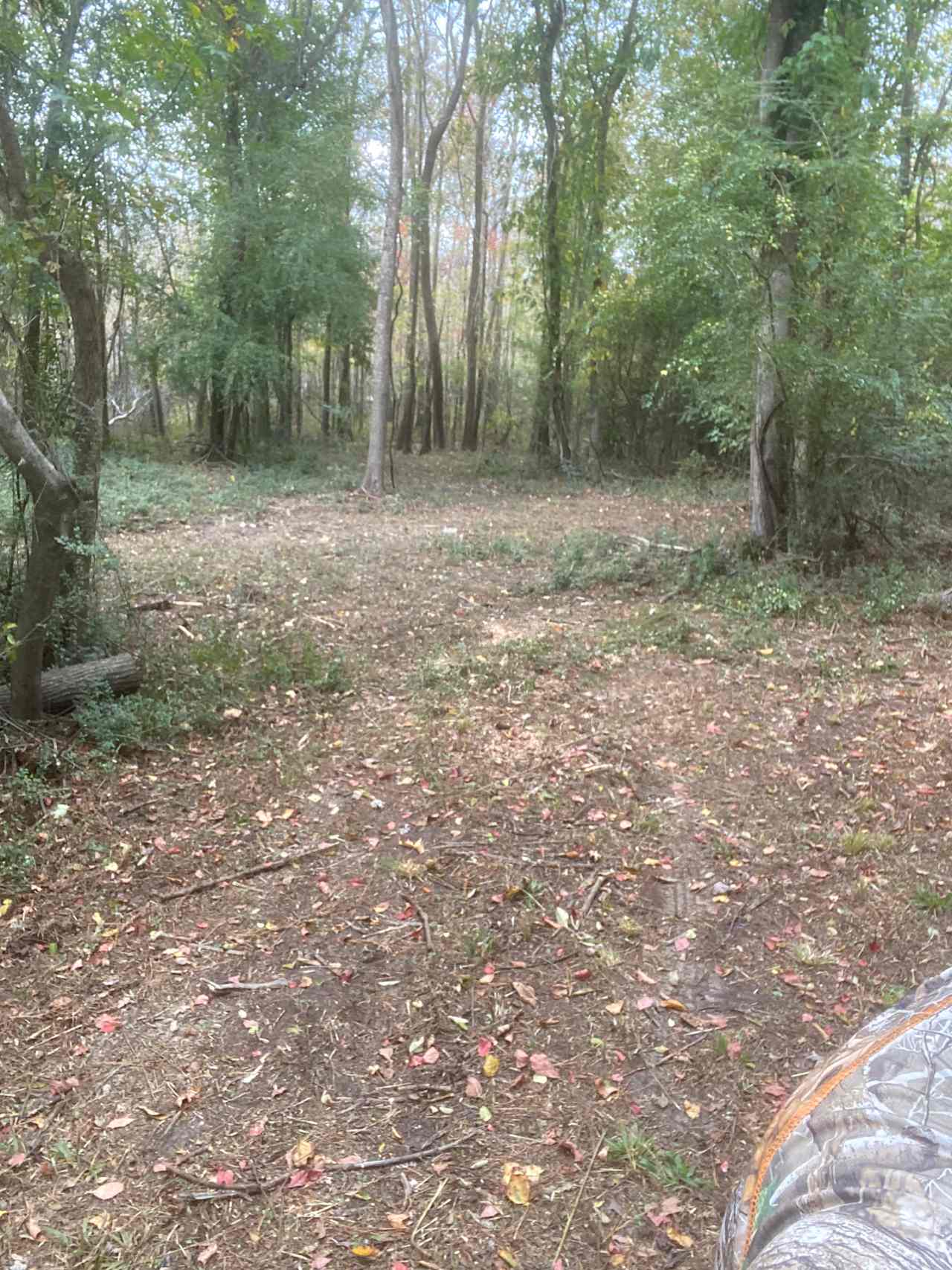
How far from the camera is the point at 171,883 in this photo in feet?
12.1

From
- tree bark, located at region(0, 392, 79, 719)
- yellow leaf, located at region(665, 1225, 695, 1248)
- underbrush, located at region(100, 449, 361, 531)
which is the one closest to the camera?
yellow leaf, located at region(665, 1225, 695, 1248)

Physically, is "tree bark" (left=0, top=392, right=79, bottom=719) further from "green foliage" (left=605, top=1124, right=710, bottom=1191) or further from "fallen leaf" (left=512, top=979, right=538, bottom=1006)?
"green foliage" (left=605, top=1124, right=710, bottom=1191)

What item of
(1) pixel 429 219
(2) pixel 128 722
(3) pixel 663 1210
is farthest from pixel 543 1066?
(1) pixel 429 219

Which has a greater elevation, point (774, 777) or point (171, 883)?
point (774, 777)

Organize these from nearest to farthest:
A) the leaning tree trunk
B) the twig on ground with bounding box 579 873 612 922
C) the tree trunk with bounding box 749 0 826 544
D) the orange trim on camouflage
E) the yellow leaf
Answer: the orange trim on camouflage < the yellow leaf < the twig on ground with bounding box 579 873 612 922 < the leaning tree trunk < the tree trunk with bounding box 749 0 826 544

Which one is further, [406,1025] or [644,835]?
[644,835]

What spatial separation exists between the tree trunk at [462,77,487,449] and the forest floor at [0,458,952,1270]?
624 inches

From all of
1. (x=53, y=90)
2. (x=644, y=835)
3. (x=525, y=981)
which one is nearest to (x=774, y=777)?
(x=644, y=835)

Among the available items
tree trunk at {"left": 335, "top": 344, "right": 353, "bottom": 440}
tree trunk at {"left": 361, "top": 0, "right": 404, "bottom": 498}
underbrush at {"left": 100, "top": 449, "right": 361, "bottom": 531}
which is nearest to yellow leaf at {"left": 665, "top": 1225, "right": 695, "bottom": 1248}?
underbrush at {"left": 100, "top": 449, "right": 361, "bottom": 531}

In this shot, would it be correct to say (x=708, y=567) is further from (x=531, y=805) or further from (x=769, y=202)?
(x=531, y=805)

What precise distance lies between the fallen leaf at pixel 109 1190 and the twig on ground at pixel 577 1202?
1.19m

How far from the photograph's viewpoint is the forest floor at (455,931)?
92.0 inches

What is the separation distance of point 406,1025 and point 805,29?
323 inches

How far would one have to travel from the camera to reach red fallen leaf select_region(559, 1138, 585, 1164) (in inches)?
95.5
